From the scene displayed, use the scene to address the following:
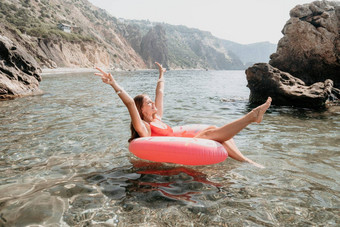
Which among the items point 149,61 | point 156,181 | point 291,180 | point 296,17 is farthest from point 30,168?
point 149,61

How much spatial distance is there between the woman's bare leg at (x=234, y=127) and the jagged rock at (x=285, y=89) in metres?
8.31

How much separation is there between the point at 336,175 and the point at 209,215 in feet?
7.89

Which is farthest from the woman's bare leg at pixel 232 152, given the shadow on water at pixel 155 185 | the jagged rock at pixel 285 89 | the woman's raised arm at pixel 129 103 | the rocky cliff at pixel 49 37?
the rocky cliff at pixel 49 37

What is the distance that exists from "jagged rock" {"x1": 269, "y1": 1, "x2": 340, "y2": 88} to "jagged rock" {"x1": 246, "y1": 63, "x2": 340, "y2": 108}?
1.90m

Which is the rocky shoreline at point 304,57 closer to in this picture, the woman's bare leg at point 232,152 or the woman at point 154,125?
the woman's bare leg at point 232,152

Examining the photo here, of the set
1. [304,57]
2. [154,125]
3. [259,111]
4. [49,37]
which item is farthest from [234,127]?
[49,37]

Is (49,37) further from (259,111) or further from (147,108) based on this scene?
(259,111)

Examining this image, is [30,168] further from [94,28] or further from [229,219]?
[94,28]

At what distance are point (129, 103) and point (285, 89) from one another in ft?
31.0

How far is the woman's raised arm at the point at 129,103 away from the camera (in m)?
3.65

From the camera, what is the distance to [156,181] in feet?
11.9

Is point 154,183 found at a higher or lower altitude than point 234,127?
lower

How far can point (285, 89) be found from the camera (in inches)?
442

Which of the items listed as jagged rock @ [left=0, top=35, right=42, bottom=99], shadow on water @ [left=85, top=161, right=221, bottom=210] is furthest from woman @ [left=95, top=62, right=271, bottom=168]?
jagged rock @ [left=0, top=35, right=42, bottom=99]
